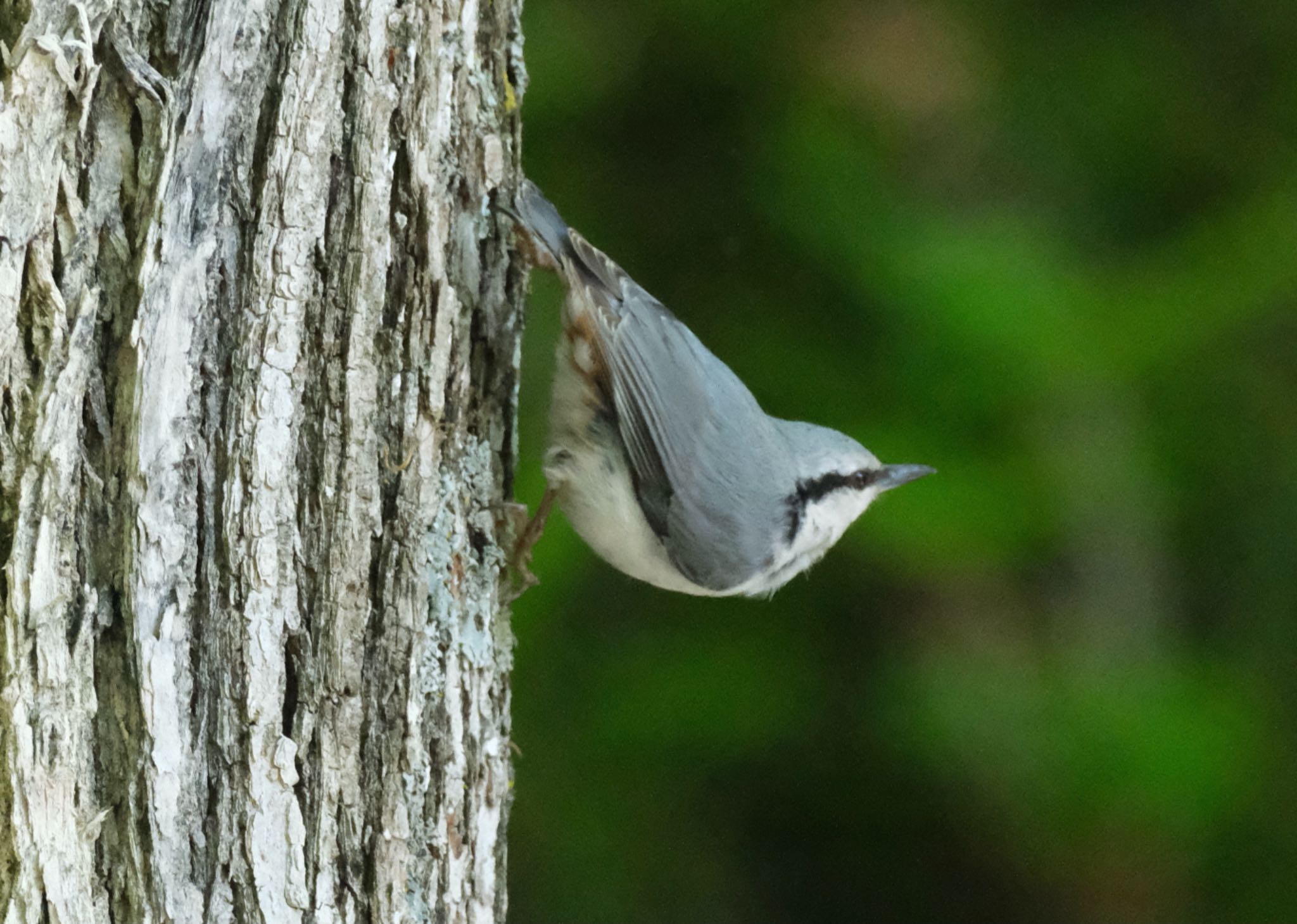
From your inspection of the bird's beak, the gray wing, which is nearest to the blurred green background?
the bird's beak

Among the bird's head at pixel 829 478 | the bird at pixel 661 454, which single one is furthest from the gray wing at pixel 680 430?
the bird's head at pixel 829 478

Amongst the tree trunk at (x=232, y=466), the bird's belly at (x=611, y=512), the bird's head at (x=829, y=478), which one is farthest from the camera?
the bird's head at (x=829, y=478)

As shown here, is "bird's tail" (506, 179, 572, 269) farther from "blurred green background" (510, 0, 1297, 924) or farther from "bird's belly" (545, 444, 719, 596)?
"blurred green background" (510, 0, 1297, 924)

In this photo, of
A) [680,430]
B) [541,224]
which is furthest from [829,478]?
[541,224]

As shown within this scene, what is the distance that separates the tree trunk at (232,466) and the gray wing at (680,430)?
17.0 inches

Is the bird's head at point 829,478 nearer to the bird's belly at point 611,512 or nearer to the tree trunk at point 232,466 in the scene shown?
the bird's belly at point 611,512

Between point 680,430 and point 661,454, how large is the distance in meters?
0.05

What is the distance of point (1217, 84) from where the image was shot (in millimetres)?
3078

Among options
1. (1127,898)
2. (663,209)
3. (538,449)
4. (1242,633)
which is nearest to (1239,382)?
(1242,633)

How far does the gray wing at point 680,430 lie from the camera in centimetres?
203

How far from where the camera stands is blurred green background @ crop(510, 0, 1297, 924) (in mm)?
2568

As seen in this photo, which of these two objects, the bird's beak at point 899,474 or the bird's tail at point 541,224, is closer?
the bird's tail at point 541,224

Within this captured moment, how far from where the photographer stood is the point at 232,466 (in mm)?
1347

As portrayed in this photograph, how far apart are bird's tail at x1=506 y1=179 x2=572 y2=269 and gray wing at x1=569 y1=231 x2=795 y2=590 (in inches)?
2.7
